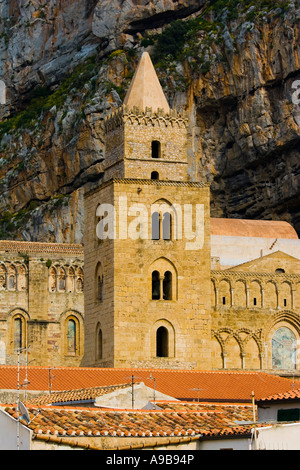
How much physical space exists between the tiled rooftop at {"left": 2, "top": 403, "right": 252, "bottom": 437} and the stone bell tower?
18318 mm

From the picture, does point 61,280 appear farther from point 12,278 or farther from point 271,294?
point 271,294

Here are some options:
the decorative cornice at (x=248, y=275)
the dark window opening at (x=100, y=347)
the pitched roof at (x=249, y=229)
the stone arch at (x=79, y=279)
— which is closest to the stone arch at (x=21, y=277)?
the stone arch at (x=79, y=279)

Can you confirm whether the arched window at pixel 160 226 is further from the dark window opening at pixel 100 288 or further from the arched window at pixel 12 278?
the arched window at pixel 12 278

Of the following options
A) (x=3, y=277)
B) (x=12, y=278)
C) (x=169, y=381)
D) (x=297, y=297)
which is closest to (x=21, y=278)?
(x=12, y=278)

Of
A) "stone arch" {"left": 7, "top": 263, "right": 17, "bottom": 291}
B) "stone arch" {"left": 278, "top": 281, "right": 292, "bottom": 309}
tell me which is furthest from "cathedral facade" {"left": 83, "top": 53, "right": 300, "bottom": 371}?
"stone arch" {"left": 7, "top": 263, "right": 17, "bottom": 291}

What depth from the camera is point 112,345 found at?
60.7m

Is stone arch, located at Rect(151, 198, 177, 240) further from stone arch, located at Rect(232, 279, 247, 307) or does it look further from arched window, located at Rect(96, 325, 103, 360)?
stone arch, located at Rect(232, 279, 247, 307)

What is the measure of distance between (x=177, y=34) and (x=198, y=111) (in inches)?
417

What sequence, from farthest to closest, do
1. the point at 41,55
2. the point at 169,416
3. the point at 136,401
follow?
the point at 41,55
the point at 136,401
the point at 169,416

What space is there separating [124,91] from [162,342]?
125ft

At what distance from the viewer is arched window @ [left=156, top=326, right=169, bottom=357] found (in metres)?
61.7

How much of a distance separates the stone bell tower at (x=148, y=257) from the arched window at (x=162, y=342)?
0.05 meters
